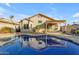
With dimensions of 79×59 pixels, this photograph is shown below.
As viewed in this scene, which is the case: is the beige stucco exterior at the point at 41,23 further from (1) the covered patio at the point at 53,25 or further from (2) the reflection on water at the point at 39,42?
(2) the reflection on water at the point at 39,42

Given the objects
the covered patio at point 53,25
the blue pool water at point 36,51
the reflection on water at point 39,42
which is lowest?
the blue pool water at point 36,51

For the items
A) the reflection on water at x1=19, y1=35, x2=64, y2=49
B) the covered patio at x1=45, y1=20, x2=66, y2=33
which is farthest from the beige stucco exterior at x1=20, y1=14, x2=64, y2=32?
the reflection on water at x1=19, y1=35, x2=64, y2=49

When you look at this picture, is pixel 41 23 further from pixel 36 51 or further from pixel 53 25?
pixel 36 51

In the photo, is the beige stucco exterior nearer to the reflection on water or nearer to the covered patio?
the covered patio

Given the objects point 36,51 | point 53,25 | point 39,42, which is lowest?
point 36,51

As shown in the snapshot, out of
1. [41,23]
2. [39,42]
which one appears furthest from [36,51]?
[41,23]

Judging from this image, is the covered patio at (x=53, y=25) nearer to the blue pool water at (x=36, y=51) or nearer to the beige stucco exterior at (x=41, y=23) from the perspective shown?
the beige stucco exterior at (x=41, y=23)

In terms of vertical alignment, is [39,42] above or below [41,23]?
below

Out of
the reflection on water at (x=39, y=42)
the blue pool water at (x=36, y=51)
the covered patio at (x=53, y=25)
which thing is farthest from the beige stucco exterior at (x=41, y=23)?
the blue pool water at (x=36, y=51)

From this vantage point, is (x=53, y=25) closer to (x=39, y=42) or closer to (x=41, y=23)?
(x=41, y=23)

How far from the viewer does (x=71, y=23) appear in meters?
1.64

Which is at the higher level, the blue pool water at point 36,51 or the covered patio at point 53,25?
the covered patio at point 53,25
